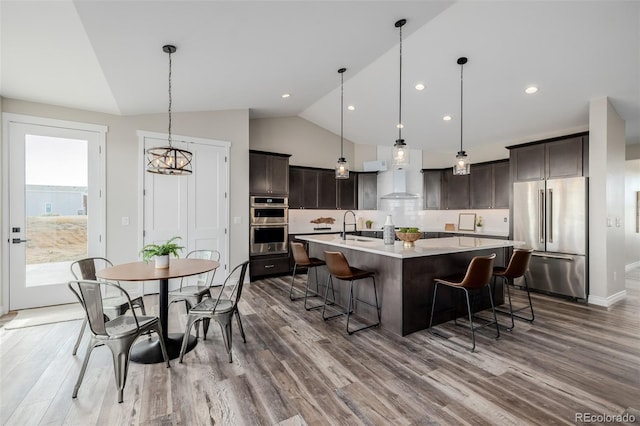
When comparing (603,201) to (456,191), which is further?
(456,191)

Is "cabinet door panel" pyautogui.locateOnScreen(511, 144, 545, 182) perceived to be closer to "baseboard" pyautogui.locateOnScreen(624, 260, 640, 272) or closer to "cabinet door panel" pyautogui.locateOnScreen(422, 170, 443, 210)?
"cabinet door panel" pyautogui.locateOnScreen(422, 170, 443, 210)

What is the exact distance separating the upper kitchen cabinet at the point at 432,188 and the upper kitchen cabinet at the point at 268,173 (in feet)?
11.1

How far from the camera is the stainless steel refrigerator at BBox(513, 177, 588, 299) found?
4359 mm

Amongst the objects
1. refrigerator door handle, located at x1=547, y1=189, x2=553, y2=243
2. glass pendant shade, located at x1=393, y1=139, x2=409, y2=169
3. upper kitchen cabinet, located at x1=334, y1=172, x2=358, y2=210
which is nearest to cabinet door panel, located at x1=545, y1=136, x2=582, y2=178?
refrigerator door handle, located at x1=547, y1=189, x2=553, y2=243

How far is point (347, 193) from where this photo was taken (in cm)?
738

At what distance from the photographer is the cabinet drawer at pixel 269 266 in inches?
226

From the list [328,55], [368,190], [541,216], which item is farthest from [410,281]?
[368,190]

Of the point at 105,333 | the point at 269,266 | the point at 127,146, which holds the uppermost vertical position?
the point at 127,146

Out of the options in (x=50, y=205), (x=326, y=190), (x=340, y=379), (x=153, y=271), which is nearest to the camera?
(x=340, y=379)

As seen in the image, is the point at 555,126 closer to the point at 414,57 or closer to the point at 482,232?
the point at 482,232

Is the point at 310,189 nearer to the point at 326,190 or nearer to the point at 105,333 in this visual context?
the point at 326,190

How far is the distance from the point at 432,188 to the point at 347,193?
203cm

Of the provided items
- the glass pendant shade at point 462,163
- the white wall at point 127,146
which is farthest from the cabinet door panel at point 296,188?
the glass pendant shade at point 462,163

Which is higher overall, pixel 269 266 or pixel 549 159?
pixel 549 159
